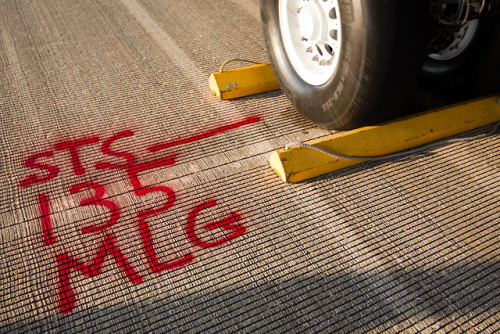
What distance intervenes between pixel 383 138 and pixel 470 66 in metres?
0.61

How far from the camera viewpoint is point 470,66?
2029 mm

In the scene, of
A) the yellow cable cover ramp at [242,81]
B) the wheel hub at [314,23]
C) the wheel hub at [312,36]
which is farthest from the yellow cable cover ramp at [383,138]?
the yellow cable cover ramp at [242,81]

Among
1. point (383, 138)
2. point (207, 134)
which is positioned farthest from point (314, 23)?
point (207, 134)

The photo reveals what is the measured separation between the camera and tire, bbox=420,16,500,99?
1918 mm

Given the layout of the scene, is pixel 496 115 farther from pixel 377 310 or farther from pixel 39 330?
pixel 39 330

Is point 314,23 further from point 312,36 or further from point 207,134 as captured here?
point 207,134

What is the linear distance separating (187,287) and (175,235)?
0.23m

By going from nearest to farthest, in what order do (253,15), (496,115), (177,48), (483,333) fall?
(483,333)
(496,115)
(177,48)
(253,15)

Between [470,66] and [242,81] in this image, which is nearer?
[470,66]

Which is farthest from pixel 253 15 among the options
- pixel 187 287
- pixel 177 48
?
pixel 187 287

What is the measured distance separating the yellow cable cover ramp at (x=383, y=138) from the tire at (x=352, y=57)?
0.30ft

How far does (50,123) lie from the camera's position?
7.06 ft

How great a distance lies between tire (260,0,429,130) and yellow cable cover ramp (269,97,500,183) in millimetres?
91

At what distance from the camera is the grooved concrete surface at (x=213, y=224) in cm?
132
